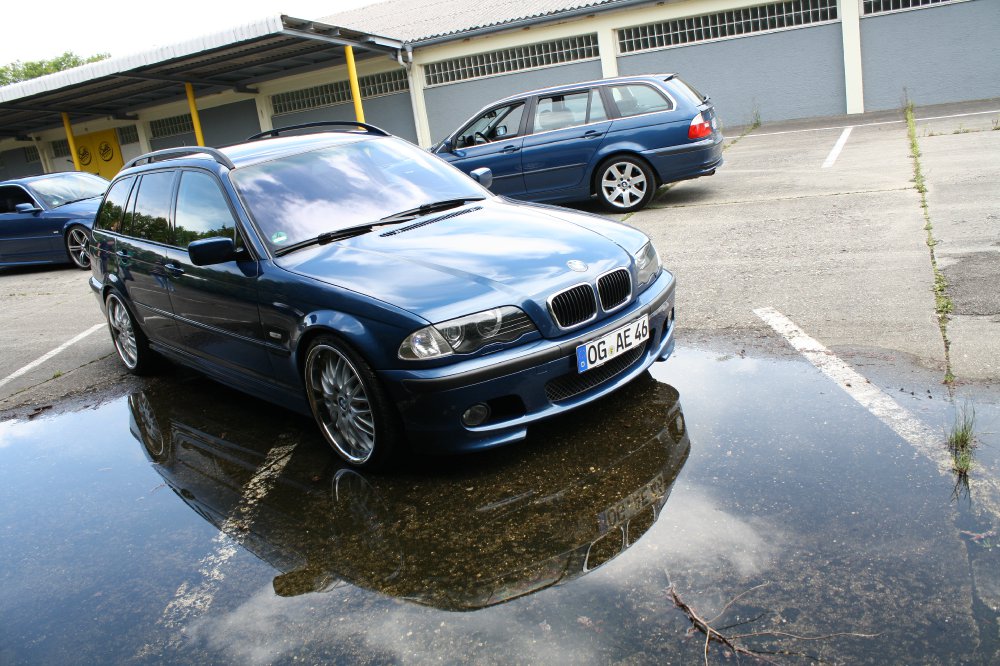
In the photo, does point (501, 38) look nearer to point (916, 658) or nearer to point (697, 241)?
point (697, 241)

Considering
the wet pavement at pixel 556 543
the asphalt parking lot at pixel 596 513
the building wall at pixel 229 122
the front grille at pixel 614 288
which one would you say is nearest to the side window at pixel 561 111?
the asphalt parking lot at pixel 596 513

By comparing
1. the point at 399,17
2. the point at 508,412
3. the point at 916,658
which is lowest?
the point at 916,658

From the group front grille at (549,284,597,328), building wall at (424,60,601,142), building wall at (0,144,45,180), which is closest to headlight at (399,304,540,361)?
front grille at (549,284,597,328)

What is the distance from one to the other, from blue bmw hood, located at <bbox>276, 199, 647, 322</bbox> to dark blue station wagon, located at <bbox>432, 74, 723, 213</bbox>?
5493mm

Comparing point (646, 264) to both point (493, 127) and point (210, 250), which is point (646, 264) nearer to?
point (210, 250)

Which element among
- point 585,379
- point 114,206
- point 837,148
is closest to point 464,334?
point 585,379

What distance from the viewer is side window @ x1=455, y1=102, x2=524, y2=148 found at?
10.6 meters

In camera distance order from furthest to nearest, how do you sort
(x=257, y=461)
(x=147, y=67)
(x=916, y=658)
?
(x=147, y=67) → (x=257, y=461) → (x=916, y=658)

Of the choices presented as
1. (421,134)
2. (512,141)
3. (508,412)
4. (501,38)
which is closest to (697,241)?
(512,141)

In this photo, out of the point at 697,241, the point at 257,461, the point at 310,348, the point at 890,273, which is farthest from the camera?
the point at 697,241

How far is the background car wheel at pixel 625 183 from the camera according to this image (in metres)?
10.2

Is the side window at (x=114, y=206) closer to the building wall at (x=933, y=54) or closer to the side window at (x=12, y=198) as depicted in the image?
the side window at (x=12, y=198)

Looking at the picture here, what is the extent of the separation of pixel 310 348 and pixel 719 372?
2.30 meters

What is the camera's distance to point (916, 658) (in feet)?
7.83
